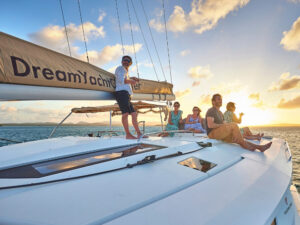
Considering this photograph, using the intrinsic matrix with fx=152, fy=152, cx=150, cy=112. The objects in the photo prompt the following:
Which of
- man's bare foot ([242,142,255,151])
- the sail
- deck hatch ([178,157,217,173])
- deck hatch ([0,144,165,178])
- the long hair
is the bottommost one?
man's bare foot ([242,142,255,151])

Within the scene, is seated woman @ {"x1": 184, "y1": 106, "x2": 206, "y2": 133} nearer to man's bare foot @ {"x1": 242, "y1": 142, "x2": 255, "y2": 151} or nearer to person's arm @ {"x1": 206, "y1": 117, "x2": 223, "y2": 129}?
person's arm @ {"x1": 206, "y1": 117, "x2": 223, "y2": 129}

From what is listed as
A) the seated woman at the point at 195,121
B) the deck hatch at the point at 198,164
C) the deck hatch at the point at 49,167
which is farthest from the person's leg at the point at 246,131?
the deck hatch at the point at 49,167

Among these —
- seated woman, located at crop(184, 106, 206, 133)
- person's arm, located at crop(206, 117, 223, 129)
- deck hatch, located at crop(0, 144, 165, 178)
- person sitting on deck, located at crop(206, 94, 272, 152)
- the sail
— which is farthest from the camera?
seated woman, located at crop(184, 106, 206, 133)

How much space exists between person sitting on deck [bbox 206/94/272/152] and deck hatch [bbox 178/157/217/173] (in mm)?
1292

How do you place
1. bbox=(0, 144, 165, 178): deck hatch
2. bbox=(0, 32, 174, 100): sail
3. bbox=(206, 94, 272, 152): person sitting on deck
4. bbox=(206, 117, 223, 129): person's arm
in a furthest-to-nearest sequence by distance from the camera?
bbox=(206, 117, 223, 129): person's arm < bbox=(206, 94, 272, 152): person sitting on deck < bbox=(0, 32, 174, 100): sail < bbox=(0, 144, 165, 178): deck hatch

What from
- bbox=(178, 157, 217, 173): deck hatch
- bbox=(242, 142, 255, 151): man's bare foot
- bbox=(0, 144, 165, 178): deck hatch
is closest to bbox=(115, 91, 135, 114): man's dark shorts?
bbox=(0, 144, 165, 178): deck hatch

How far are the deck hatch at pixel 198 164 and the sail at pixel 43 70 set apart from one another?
5.33 ft

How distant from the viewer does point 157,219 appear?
0.81 m

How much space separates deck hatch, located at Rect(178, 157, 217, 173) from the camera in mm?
1552

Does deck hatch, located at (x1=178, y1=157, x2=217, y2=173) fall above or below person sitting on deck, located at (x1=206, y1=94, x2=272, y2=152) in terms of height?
below

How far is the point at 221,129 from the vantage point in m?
2.80

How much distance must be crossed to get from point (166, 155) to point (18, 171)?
135cm

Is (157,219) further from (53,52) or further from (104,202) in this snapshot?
(53,52)

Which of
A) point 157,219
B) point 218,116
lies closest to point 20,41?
point 157,219
